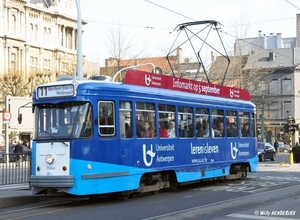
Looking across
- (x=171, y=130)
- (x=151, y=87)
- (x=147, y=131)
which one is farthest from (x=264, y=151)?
(x=147, y=131)

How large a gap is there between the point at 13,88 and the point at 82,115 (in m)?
44.9

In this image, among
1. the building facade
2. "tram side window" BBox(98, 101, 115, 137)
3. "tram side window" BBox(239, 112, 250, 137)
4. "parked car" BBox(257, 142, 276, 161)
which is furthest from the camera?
the building facade

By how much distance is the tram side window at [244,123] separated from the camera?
20.8 meters

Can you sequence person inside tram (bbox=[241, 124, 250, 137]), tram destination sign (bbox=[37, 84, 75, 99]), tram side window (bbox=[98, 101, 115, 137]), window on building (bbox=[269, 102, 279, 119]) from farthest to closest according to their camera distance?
1. window on building (bbox=[269, 102, 279, 119])
2. person inside tram (bbox=[241, 124, 250, 137])
3. tram side window (bbox=[98, 101, 115, 137])
4. tram destination sign (bbox=[37, 84, 75, 99])

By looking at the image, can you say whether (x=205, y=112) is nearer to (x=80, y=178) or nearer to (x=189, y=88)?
(x=189, y=88)

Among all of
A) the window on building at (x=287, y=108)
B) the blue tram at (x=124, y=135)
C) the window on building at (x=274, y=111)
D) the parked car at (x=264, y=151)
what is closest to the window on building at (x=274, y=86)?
the window on building at (x=274, y=111)

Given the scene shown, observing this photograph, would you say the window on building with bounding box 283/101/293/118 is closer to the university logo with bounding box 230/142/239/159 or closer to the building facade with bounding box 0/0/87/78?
the building facade with bounding box 0/0/87/78

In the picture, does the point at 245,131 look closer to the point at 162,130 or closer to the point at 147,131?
the point at 162,130

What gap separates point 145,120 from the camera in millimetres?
15570

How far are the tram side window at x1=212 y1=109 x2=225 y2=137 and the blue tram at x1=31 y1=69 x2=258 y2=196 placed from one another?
73 millimetres

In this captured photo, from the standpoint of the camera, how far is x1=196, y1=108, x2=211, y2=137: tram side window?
59.1 feet

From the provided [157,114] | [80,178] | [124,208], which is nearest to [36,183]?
[80,178]

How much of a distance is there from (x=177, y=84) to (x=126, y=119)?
9.97 ft

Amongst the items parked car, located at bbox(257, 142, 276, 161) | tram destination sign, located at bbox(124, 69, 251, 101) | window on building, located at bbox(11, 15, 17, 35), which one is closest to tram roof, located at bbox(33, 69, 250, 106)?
tram destination sign, located at bbox(124, 69, 251, 101)
